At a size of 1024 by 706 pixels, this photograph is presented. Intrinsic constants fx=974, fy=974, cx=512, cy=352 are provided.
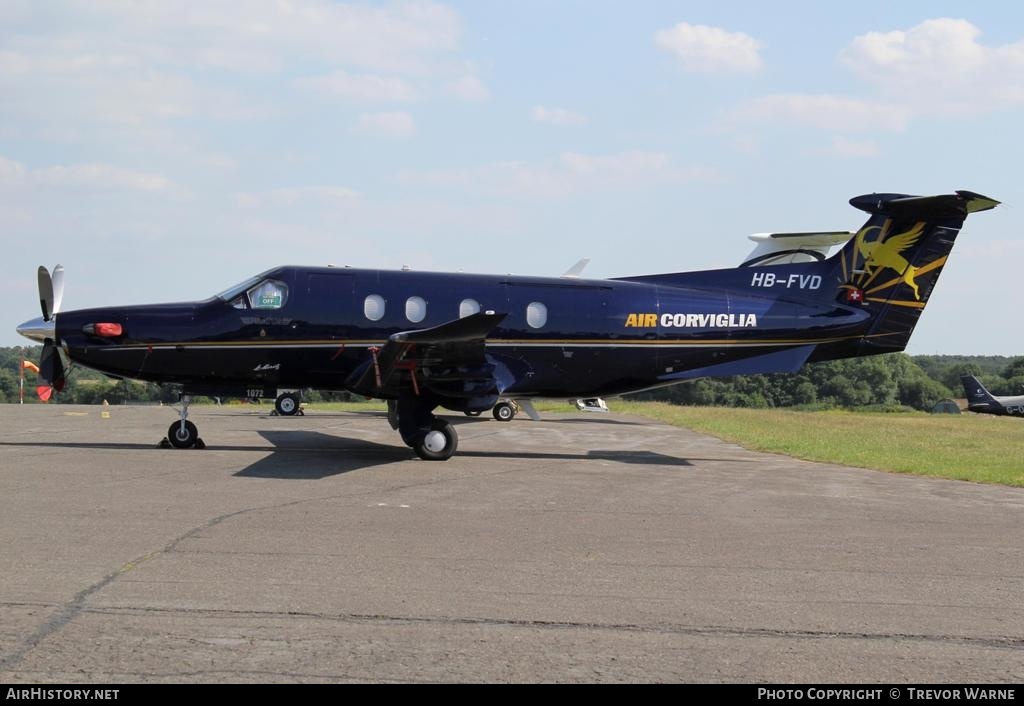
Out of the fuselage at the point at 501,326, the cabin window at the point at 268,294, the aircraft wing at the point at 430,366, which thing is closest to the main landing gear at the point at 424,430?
the aircraft wing at the point at 430,366

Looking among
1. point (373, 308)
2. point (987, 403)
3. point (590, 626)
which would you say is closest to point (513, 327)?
point (373, 308)

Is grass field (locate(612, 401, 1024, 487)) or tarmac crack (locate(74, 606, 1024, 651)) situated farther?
grass field (locate(612, 401, 1024, 487))

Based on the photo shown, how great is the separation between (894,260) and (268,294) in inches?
450

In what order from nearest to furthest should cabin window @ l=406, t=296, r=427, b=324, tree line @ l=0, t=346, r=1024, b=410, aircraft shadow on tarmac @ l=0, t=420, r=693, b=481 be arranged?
aircraft shadow on tarmac @ l=0, t=420, r=693, b=481, cabin window @ l=406, t=296, r=427, b=324, tree line @ l=0, t=346, r=1024, b=410

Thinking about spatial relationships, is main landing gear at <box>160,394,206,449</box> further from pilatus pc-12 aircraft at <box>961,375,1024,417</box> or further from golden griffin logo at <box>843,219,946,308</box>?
pilatus pc-12 aircraft at <box>961,375,1024,417</box>

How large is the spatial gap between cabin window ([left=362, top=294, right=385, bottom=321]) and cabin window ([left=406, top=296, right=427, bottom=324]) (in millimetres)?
465

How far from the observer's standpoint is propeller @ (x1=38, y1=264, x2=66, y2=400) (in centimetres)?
1688

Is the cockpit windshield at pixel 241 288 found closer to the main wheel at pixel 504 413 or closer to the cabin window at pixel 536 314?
the cabin window at pixel 536 314

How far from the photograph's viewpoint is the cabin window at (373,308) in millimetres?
17156

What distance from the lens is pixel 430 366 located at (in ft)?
53.1

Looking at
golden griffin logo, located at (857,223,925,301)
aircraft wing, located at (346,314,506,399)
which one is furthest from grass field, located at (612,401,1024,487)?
aircraft wing, located at (346,314,506,399)

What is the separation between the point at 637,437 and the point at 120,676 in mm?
21111

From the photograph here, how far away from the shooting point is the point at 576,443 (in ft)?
73.5
